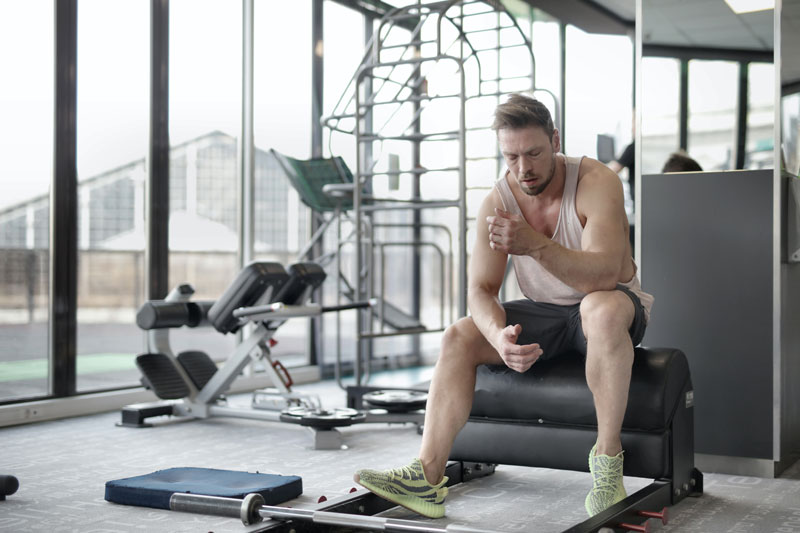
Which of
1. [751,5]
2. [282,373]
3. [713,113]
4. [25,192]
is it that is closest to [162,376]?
[282,373]

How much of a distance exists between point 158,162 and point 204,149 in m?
0.38

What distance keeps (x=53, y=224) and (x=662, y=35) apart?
2794mm

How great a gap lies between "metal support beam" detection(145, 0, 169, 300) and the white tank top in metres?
2.64

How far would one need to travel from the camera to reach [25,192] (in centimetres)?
396

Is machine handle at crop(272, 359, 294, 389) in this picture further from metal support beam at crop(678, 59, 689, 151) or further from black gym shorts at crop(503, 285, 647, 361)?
metal support beam at crop(678, 59, 689, 151)

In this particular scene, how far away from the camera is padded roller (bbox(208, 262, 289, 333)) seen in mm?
3674

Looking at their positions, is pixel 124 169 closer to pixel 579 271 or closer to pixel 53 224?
pixel 53 224

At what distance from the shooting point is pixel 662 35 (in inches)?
121

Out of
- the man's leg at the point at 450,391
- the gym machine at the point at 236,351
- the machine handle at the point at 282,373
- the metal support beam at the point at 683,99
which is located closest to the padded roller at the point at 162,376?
the gym machine at the point at 236,351

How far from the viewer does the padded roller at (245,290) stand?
367 centimetres

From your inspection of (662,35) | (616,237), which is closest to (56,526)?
(616,237)

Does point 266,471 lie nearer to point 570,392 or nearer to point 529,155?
point 570,392

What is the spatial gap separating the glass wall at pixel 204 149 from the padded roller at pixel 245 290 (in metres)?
1.00

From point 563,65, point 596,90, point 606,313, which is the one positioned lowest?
point 606,313
